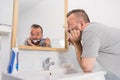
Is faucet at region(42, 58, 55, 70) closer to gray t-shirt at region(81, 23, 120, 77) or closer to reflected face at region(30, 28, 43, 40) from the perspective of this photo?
reflected face at region(30, 28, 43, 40)

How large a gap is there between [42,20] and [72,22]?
252 millimetres

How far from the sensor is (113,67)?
1.25 meters

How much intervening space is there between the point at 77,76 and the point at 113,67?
441 millimetres

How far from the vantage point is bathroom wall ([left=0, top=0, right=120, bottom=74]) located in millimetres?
1281

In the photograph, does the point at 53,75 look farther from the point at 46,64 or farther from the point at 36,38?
the point at 36,38

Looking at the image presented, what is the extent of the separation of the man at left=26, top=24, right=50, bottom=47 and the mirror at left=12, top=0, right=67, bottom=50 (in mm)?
28

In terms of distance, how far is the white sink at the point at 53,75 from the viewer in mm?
916

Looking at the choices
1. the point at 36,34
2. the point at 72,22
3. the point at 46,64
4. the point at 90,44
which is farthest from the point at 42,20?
the point at 90,44

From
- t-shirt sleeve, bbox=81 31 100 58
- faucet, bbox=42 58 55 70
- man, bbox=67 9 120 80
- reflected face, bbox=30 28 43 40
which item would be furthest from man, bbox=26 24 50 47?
t-shirt sleeve, bbox=81 31 100 58

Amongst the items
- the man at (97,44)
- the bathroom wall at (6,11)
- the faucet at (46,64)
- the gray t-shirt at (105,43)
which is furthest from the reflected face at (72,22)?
the bathroom wall at (6,11)

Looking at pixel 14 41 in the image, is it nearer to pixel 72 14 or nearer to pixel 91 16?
pixel 72 14

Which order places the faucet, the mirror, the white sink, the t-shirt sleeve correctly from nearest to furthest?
the white sink
the t-shirt sleeve
the mirror
the faucet

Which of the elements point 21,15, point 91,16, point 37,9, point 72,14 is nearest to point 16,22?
point 21,15

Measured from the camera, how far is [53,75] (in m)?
1.27
